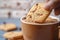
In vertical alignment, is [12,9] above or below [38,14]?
below

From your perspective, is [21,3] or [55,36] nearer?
[55,36]

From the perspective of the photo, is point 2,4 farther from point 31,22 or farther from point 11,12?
point 31,22

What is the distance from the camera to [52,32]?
562 millimetres

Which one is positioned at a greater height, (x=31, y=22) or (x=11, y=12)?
(x=31, y=22)

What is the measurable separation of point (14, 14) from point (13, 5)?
0.32 feet

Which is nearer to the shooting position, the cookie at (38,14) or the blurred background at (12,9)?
the cookie at (38,14)

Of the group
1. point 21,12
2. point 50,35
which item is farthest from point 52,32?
point 21,12

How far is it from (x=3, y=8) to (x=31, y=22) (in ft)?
3.69

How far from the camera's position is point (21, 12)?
1.61 meters

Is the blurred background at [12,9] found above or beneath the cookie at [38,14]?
beneath

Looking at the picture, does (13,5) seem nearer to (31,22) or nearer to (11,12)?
(11,12)

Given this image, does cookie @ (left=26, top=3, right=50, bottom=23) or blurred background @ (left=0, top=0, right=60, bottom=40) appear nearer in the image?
cookie @ (left=26, top=3, right=50, bottom=23)

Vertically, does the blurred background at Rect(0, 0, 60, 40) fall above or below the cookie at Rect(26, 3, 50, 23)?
below

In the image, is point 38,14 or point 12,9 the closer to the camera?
point 38,14
